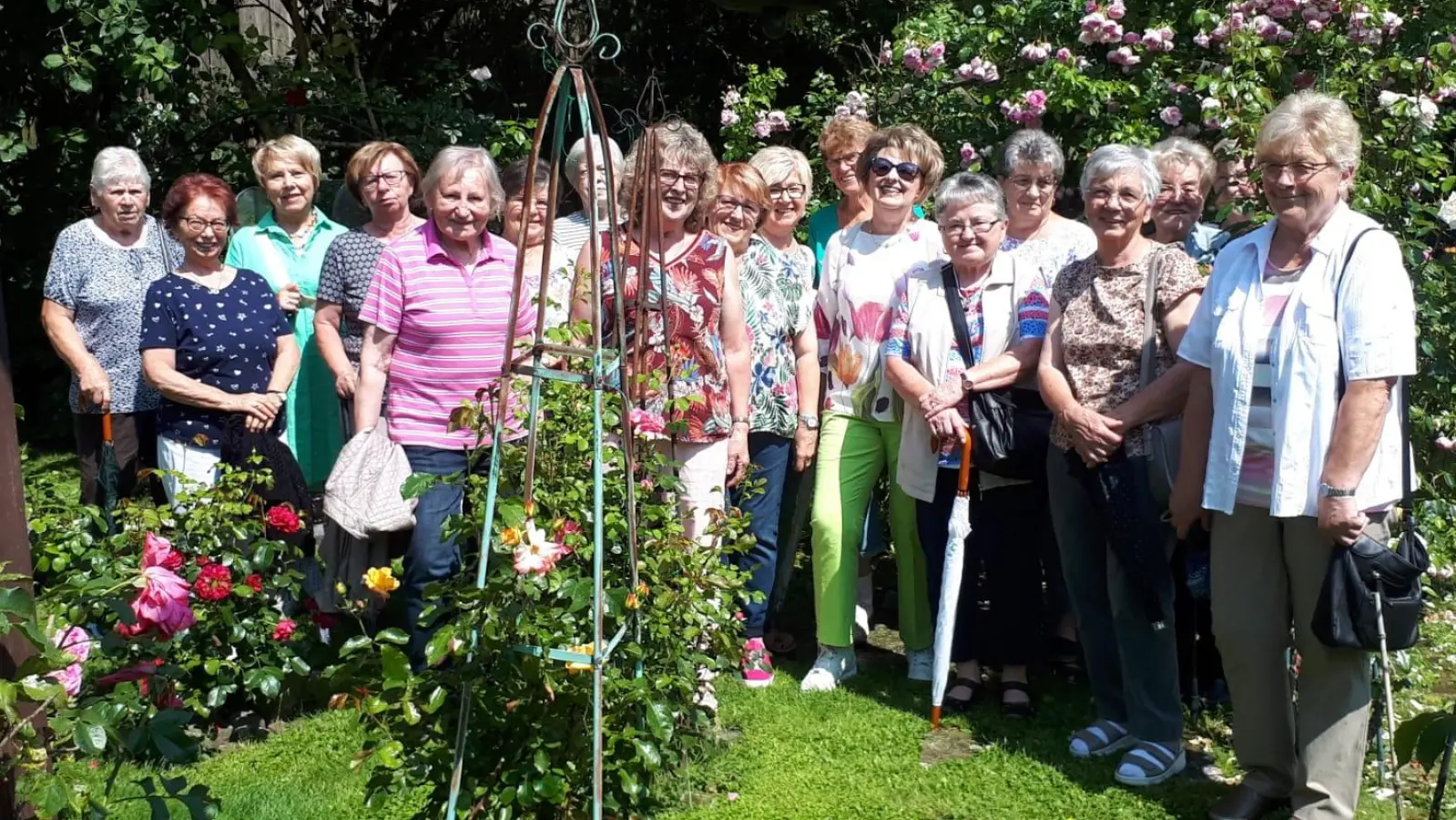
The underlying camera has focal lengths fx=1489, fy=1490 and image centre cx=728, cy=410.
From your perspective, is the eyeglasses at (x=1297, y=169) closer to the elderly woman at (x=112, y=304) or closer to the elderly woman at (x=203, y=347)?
the elderly woman at (x=203, y=347)

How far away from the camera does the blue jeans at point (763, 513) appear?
489 centimetres

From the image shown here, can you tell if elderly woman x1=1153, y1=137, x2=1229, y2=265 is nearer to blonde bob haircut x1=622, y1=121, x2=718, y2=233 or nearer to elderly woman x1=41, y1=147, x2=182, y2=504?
blonde bob haircut x1=622, y1=121, x2=718, y2=233

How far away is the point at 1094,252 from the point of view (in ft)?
13.7

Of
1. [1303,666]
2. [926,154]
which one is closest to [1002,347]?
[926,154]

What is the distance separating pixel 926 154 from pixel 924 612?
1517 millimetres

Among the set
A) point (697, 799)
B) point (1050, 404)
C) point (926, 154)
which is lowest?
point (697, 799)

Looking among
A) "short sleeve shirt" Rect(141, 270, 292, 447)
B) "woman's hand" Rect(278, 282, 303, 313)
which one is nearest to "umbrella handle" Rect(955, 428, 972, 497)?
"short sleeve shirt" Rect(141, 270, 292, 447)

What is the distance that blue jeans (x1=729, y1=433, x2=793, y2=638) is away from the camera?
489cm

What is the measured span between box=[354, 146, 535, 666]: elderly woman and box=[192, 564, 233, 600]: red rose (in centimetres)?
53

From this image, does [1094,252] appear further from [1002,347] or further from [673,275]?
[673,275]

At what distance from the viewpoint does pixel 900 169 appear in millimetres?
4816

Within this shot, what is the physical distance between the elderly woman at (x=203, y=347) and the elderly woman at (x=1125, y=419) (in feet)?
8.17

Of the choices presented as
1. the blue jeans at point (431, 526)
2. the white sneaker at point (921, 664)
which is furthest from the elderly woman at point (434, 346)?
the white sneaker at point (921, 664)

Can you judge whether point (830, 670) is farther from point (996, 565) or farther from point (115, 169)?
point (115, 169)
